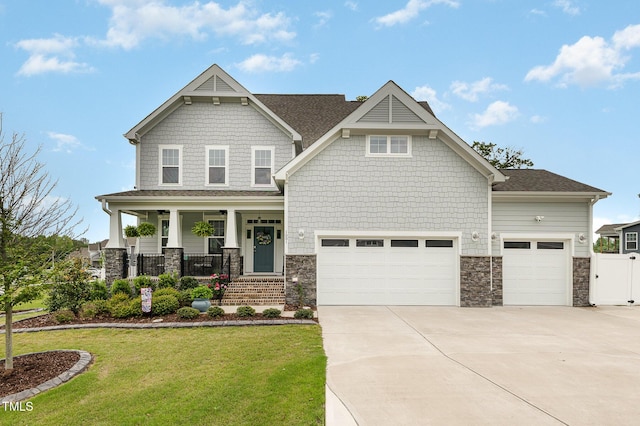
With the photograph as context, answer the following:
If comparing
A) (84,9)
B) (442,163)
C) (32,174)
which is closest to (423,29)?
(442,163)

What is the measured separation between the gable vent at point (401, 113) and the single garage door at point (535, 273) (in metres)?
5.47

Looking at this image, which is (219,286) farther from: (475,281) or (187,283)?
(475,281)

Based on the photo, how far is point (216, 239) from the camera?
591 inches

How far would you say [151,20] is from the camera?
563 inches

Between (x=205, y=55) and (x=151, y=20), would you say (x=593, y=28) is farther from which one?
(x=151, y=20)

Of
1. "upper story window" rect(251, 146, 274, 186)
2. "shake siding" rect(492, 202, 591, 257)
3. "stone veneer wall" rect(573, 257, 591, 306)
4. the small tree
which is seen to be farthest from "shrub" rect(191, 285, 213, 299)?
the small tree

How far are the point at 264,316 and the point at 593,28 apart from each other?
18.8 meters

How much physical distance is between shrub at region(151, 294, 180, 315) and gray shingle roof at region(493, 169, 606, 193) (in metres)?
11.3

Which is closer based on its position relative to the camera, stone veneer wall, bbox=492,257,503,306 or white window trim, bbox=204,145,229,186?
stone veneer wall, bbox=492,257,503,306

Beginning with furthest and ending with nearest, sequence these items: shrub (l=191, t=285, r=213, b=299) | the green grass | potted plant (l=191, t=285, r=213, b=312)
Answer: shrub (l=191, t=285, r=213, b=299)
potted plant (l=191, t=285, r=213, b=312)
the green grass

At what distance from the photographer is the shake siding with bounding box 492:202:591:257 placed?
12.5m

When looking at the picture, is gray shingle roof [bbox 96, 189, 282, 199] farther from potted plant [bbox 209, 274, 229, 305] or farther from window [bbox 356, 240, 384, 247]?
window [bbox 356, 240, 384, 247]

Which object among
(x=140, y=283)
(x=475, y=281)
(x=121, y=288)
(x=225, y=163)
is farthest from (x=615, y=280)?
(x=121, y=288)

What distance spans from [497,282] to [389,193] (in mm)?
4833
